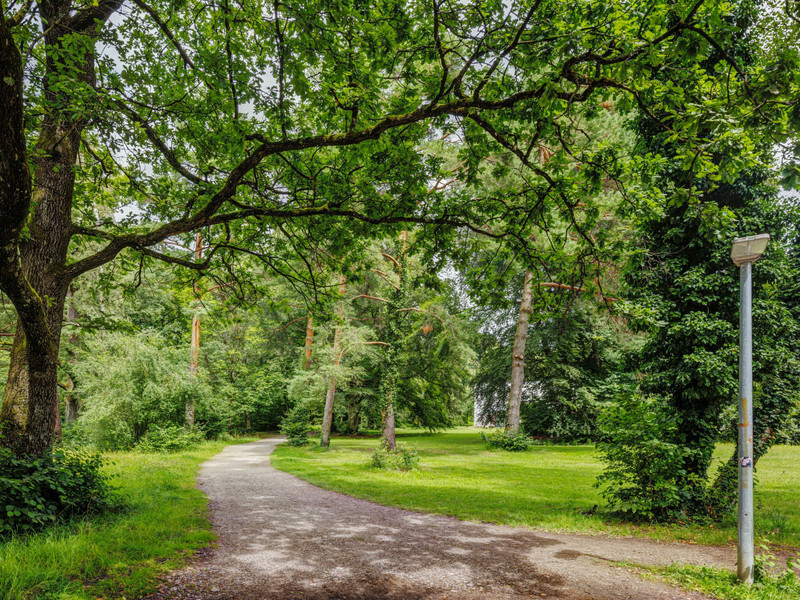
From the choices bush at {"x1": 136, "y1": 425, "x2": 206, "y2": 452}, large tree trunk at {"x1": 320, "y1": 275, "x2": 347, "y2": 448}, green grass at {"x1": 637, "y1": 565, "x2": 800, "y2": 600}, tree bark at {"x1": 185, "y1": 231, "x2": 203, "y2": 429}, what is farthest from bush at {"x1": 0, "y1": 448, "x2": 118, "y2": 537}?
tree bark at {"x1": 185, "y1": 231, "x2": 203, "y2": 429}

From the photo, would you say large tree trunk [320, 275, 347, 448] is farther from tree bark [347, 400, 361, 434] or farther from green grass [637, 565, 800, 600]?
green grass [637, 565, 800, 600]

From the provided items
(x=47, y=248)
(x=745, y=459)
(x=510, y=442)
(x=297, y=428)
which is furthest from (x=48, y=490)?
(x=510, y=442)

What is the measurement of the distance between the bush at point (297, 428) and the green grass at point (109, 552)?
15.6 meters

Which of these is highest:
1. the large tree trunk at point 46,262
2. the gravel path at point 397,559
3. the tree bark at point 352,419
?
the large tree trunk at point 46,262

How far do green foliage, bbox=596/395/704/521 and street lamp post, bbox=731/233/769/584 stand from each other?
2.53 metres

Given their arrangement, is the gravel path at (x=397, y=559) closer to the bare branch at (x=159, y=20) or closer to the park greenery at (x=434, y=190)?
the park greenery at (x=434, y=190)

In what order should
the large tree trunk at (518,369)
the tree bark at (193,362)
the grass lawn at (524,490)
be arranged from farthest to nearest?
the large tree trunk at (518,369) → the tree bark at (193,362) → the grass lawn at (524,490)

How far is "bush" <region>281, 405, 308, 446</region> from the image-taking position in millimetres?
22766

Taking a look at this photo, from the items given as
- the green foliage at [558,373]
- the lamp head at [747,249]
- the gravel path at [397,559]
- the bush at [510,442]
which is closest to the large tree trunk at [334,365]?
the bush at [510,442]

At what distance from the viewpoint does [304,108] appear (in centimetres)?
672

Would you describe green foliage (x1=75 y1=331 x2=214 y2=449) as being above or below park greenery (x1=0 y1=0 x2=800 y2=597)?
below

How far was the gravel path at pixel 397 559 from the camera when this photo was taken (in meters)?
4.39

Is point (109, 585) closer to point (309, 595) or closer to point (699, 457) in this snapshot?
point (309, 595)

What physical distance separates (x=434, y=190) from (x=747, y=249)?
13.1 ft
